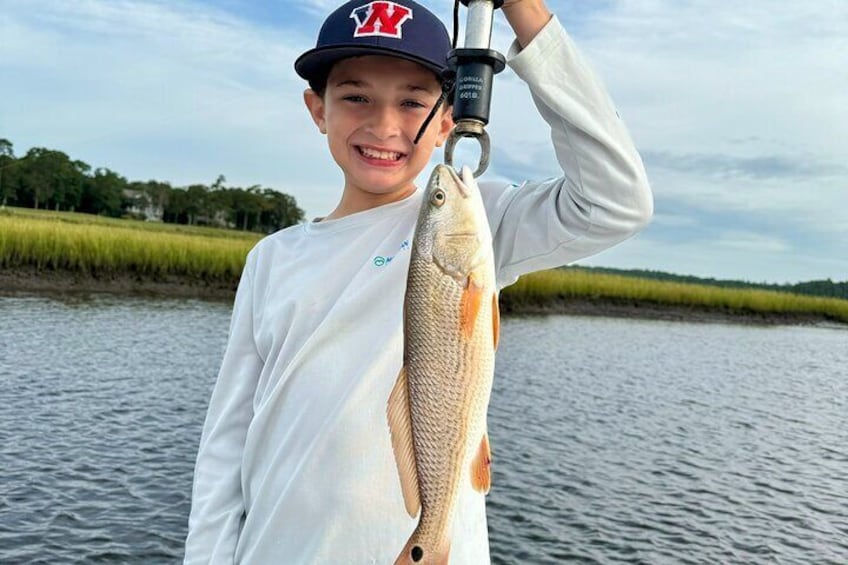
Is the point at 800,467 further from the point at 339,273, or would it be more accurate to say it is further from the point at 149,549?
the point at 339,273

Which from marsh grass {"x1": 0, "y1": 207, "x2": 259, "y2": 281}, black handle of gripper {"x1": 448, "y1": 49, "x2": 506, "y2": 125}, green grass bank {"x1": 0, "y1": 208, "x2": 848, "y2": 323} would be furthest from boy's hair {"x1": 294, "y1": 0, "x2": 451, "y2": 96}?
marsh grass {"x1": 0, "y1": 207, "x2": 259, "y2": 281}

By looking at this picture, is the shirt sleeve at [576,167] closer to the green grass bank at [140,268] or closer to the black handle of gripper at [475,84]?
the black handle of gripper at [475,84]

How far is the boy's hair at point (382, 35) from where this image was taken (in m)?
2.00

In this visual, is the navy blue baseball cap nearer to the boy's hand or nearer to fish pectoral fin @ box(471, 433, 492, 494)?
the boy's hand

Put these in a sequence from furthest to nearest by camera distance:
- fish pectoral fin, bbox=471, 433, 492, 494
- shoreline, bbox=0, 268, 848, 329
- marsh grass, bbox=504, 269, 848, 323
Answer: marsh grass, bbox=504, 269, 848, 323 < shoreline, bbox=0, 268, 848, 329 < fish pectoral fin, bbox=471, 433, 492, 494

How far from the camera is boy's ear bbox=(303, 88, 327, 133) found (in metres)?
2.33

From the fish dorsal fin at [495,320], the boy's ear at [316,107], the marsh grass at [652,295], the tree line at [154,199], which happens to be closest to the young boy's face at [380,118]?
the boy's ear at [316,107]

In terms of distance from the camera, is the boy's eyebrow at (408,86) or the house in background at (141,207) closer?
the boy's eyebrow at (408,86)

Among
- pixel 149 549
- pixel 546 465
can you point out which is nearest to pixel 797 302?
pixel 546 465

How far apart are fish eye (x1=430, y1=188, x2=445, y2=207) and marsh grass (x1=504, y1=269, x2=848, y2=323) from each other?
27.4 meters

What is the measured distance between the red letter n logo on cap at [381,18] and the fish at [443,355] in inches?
23.4

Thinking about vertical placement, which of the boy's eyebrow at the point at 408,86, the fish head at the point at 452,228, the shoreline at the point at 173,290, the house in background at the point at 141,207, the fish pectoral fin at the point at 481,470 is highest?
the house in background at the point at 141,207

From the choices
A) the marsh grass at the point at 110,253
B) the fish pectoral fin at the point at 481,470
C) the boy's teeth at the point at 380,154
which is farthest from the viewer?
the marsh grass at the point at 110,253

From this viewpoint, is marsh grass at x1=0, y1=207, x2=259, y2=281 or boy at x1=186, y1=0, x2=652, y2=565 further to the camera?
marsh grass at x1=0, y1=207, x2=259, y2=281
